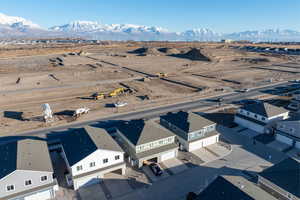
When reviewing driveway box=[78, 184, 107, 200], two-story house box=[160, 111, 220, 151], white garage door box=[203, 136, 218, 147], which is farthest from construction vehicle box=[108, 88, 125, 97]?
driveway box=[78, 184, 107, 200]

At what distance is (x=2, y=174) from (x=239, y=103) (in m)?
55.4

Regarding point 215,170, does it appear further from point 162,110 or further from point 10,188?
point 10,188

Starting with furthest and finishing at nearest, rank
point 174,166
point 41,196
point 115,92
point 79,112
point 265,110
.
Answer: point 115,92, point 79,112, point 265,110, point 174,166, point 41,196

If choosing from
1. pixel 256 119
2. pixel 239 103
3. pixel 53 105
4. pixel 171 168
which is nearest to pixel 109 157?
pixel 171 168

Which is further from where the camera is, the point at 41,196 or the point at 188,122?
the point at 188,122

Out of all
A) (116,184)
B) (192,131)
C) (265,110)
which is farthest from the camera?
(265,110)

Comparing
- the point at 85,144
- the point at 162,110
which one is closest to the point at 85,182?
the point at 85,144

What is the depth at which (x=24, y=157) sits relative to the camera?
81.4 ft

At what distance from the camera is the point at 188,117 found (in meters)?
36.5

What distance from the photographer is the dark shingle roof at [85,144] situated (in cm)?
2608

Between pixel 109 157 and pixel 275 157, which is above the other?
pixel 109 157

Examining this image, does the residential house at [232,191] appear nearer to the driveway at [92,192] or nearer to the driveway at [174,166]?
the driveway at [174,166]

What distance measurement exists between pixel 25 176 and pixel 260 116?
41301 millimetres

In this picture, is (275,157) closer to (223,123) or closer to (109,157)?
(223,123)
